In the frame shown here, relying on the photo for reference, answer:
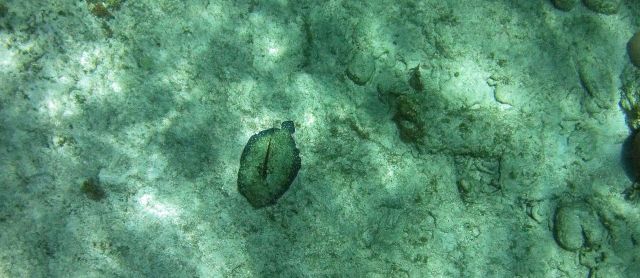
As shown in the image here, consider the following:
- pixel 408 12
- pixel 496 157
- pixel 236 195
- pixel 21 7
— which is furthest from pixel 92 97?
pixel 496 157

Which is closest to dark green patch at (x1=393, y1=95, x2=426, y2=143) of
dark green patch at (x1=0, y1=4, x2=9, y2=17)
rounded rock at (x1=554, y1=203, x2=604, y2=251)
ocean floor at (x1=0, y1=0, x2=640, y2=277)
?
ocean floor at (x1=0, y1=0, x2=640, y2=277)

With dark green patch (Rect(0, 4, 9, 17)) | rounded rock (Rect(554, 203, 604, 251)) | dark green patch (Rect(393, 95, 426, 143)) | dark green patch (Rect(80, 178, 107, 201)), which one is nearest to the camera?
dark green patch (Rect(0, 4, 9, 17))

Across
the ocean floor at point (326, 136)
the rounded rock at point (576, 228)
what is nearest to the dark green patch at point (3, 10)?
the ocean floor at point (326, 136)

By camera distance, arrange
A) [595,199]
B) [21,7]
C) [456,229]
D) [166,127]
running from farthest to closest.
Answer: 1. [595,199]
2. [456,229]
3. [166,127]
4. [21,7]

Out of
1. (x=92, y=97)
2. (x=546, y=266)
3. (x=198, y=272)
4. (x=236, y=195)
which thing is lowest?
A: (x=546, y=266)

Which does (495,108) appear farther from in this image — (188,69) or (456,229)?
(188,69)

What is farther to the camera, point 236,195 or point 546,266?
point 546,266

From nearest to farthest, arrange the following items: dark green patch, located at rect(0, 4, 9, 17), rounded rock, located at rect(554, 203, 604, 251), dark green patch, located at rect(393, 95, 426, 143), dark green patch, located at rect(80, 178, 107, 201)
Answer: dark green patch, located at rect(0, 4, 9, 17)
dark green patch, located at rect(80, 178, 107, 201)
dark green patch, located at rect(393, 95, 426, 143)
rounded rock, located at rect(554, 203, 604, 251)

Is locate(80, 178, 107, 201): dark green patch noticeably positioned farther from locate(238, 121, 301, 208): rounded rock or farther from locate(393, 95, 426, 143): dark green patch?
locate(393, 95, 426, 143): dark green patch
